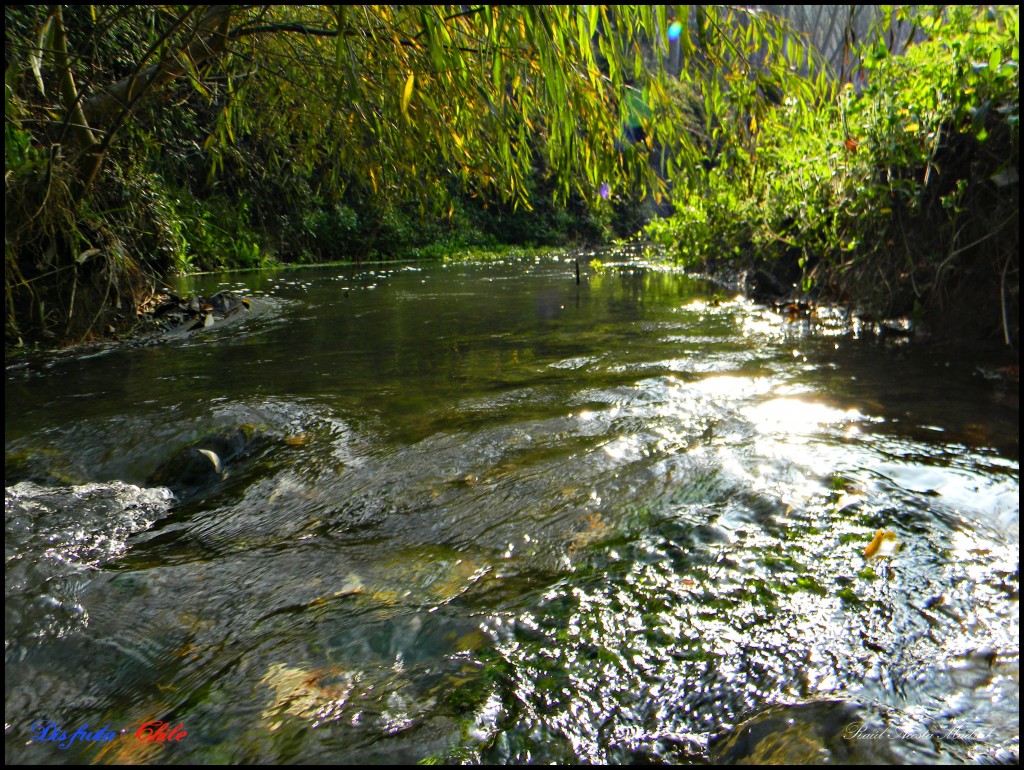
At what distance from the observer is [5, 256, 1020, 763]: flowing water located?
45.4 inches

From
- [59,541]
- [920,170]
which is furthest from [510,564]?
[920,170]

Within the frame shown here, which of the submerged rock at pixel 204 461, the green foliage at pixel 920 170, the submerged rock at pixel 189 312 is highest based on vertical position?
the green foliage at pixel 920 170

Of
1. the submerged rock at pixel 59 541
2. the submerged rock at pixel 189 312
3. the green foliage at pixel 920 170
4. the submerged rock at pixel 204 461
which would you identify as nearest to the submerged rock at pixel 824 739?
the submerged rock at pixel 59 541

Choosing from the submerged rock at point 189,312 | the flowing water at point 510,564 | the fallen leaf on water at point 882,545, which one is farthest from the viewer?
the submerged rock at point 189,312

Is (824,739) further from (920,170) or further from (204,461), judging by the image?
(920,170)

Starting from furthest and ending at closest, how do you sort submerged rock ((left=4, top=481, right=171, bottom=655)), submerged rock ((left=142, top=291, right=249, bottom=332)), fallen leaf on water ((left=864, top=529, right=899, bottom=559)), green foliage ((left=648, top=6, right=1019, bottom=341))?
submerged rock ((left=142, top=291, right=249, bottom=332)) < green foliage ((left=648, top=6, right=1019, bottom=341)) < fallen leaf on water ((left=864, top=529, right=899, bottom=559)) < submerged rock ((left=4, top=481, right=171, bottom=655))

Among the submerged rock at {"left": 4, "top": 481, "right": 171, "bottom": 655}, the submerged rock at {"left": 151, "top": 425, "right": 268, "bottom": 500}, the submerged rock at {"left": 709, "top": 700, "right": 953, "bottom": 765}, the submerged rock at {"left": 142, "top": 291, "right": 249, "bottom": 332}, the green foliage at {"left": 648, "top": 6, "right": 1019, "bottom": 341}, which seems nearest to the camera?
the submerged rock at {"left": 709, "top": 700, "right": 953, "bottom": 765}

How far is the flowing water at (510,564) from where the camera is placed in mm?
1152

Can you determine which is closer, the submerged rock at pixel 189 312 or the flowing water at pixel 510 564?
the flowing water at pixel 510 564

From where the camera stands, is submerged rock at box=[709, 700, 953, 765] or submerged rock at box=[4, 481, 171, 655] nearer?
submerged rock at box=[709, 700, 953, 765]

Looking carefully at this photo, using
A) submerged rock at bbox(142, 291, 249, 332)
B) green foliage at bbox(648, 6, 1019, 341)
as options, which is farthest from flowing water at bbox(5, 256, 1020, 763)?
submerged rock at bbox(142, 291, 249, 332)

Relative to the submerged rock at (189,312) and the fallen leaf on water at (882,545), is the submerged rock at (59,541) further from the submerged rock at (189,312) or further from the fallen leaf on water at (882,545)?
the submerged rock at (189,312)

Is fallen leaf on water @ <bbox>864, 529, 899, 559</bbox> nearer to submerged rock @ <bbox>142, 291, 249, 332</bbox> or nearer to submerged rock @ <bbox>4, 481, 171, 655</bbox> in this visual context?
submerged rock @ <bbox>4, 481, 171, 655</bbox>

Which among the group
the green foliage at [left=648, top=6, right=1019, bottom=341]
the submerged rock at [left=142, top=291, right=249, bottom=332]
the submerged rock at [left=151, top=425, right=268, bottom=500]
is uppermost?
the green foliage at [left=648, top=6, right=1019, bottom=341]
